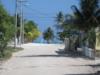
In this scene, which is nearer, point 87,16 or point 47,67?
point 47,67

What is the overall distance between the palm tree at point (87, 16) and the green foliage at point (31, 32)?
7873 centimetres

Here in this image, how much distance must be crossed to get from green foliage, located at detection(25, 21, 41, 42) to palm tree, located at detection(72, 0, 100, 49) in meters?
78.7

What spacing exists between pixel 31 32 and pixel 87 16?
84.5m

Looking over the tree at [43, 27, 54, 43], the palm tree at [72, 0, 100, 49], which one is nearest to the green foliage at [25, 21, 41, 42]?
the tree at [43, 27, 54, 43]

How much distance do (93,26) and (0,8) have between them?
11225 millimetres

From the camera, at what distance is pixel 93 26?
4712 centimetres

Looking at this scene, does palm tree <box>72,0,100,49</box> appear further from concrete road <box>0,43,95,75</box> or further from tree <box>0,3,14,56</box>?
concrete road <box>0,43,95,75</box>

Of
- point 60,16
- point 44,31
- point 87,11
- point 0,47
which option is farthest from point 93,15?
point 44,31

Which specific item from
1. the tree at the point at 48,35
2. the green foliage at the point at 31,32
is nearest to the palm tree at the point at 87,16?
the green foliage at the point at 31,32

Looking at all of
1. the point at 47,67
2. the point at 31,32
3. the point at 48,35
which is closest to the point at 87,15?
the point at 47,67

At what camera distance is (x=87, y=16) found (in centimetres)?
4706

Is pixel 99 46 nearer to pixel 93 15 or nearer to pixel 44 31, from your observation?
pixel 93 15

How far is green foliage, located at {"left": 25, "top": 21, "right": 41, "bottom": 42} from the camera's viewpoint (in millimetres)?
126775

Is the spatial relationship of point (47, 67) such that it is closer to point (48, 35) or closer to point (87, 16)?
point (87, 16)
